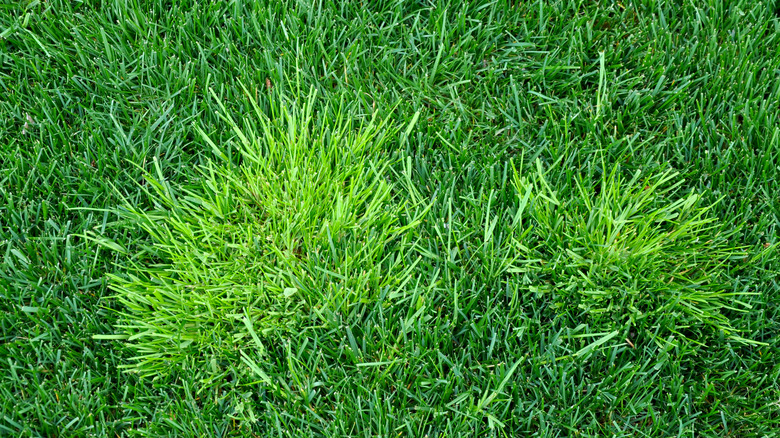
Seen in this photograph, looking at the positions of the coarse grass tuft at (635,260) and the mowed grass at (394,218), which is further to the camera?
the coarse grass tuft at (635,260)

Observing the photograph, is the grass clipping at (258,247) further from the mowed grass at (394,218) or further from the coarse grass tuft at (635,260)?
the coarse grass tuft at (635,260)

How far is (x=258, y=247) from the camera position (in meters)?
2.24

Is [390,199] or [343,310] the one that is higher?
[390,199]

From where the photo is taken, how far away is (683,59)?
2.72 m

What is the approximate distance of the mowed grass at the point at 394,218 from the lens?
6.90 feet

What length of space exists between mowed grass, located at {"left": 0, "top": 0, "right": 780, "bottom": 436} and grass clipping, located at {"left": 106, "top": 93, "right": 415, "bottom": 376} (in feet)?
0.04

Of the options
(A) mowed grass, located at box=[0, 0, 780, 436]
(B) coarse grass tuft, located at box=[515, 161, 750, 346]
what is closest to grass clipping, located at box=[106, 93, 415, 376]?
(A) mowed grass, located at box=[0, 0, 780, 436]

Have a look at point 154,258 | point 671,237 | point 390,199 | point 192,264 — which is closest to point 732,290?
point 671,237

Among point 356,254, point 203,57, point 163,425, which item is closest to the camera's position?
point 163,425

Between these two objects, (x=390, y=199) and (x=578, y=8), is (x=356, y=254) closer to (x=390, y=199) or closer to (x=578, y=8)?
(x=390, y=199)

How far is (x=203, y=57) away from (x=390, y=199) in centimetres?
99

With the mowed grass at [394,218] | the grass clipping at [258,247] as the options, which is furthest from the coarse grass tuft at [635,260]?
the grass clipping at [258,247]

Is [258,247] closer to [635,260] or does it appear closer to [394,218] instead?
[394,218]

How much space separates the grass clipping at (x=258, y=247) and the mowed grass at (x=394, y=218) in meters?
0.01
